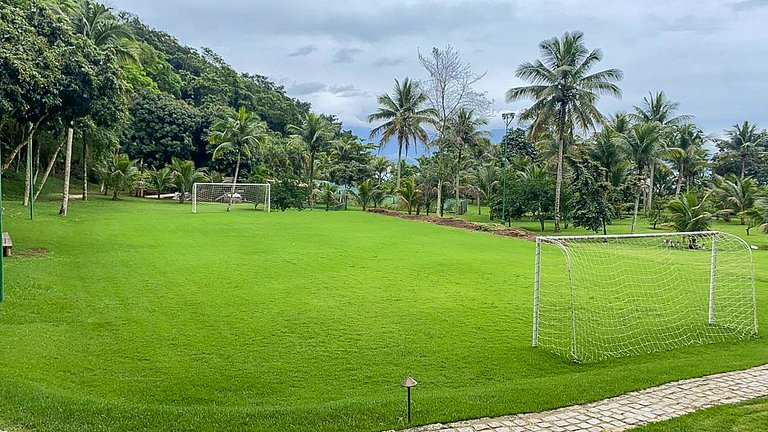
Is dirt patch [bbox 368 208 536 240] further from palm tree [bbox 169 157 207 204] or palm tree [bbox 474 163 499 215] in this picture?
palm tree [bbox 169 157 207 204]

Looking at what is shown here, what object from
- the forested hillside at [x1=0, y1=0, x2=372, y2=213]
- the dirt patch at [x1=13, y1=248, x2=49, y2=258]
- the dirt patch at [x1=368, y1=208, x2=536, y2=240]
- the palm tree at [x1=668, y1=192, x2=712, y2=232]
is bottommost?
the dirt patch at [x1=13, y1=248, x2=49, y2=258]

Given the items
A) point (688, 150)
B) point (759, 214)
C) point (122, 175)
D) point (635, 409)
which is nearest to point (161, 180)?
point (122, 175)

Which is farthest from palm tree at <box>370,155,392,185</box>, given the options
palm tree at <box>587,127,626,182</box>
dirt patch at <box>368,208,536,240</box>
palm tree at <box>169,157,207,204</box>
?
palm tree at <box>587,127,626,182</box>

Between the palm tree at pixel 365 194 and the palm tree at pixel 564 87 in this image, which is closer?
the palm tree at pixel 564 87

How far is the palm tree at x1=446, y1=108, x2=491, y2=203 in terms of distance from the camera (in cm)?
3139

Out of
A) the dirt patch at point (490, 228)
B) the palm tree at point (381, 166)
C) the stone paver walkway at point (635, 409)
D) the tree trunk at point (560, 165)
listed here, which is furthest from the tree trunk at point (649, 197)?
the stone paver walkway at point (635, 409)

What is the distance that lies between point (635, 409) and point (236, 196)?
3011cm

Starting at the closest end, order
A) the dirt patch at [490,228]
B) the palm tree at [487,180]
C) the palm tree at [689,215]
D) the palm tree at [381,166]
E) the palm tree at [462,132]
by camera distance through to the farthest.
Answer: the dirt patch at [490,228]
the palm tree at [689,215]
the palm tree at [462,132]
the palm tree at [487,180]
the palm tree at [381,166]

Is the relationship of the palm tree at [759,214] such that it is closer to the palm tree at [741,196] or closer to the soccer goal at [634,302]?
the soccer goal at [634,302]

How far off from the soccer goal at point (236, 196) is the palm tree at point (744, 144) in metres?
41.9

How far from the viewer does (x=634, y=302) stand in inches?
365

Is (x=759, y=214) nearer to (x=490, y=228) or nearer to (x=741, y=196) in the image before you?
(x=490, y=228)

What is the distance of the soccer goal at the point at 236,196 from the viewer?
29922 millimetres

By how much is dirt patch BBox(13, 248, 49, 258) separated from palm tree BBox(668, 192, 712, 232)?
71.5 feet
